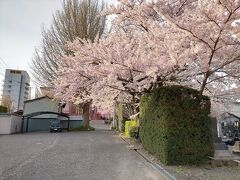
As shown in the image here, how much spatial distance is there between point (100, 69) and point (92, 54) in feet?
2.80

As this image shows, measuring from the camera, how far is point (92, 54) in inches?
522

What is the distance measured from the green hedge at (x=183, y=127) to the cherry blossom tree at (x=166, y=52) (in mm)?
667

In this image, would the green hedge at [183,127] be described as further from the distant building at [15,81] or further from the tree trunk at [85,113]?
the distant building at [15,81]

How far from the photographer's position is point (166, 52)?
11.3 meters

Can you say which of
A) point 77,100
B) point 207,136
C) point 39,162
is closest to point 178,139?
point 207,136

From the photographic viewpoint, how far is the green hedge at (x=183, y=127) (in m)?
9.91

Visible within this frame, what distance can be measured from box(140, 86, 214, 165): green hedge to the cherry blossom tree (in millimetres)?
667

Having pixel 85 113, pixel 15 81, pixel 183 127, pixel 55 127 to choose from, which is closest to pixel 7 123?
pixel 55 127

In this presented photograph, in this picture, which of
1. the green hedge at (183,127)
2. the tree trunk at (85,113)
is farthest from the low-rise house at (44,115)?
the green hedge at (183,127)

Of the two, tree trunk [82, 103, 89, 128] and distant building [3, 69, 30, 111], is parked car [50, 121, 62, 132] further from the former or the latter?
distant building [3, 69, 30, 111]

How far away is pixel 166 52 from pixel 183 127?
301 cm

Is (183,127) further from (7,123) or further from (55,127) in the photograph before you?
(55,127)

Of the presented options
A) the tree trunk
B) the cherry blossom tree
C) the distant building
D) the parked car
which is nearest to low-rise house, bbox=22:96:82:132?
the parked car

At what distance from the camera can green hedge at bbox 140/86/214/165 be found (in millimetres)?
9914
